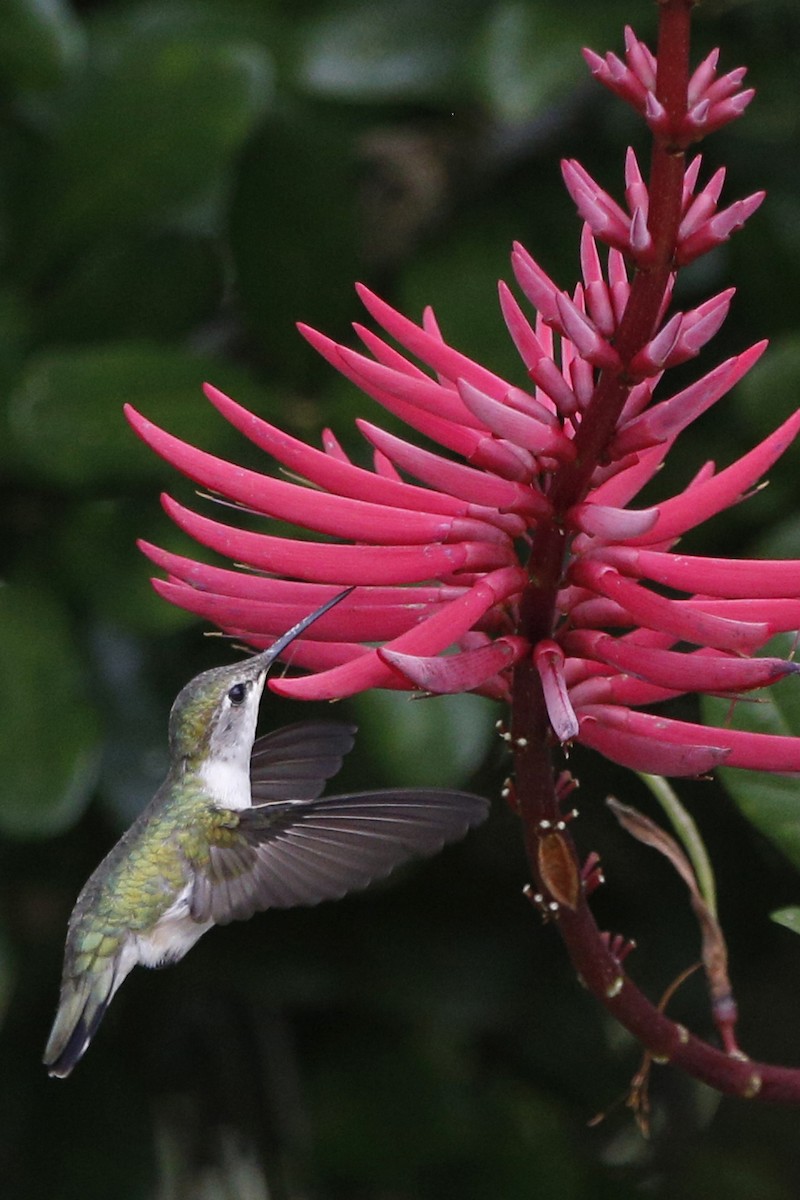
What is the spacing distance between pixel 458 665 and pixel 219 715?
35 cm

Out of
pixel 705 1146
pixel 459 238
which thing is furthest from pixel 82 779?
pixel 705 1146

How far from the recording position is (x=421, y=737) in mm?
1601

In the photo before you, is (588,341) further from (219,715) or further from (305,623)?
(219,715)

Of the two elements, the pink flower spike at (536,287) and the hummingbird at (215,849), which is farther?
the hummingbird at (215,849)

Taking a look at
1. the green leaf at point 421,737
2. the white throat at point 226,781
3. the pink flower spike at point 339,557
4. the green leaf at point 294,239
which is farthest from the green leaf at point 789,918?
the green leaf at point 294,239

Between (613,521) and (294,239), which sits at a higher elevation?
(294,239)

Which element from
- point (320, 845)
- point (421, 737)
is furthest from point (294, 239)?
point (320, 845)

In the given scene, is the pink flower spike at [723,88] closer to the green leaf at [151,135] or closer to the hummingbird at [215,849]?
the hummingbird at [215,849]

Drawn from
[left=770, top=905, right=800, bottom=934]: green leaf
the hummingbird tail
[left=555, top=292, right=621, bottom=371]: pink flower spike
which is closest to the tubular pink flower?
[left=555, top=292, right=621, bottom=371]: pink flower spike

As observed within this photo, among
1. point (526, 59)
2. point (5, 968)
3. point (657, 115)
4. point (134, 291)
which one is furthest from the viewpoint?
point (134, 291)

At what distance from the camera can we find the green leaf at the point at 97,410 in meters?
1.63

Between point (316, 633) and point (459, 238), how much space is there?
118 cm

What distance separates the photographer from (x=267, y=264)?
6.23ft

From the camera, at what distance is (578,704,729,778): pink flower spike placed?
2.59ft
